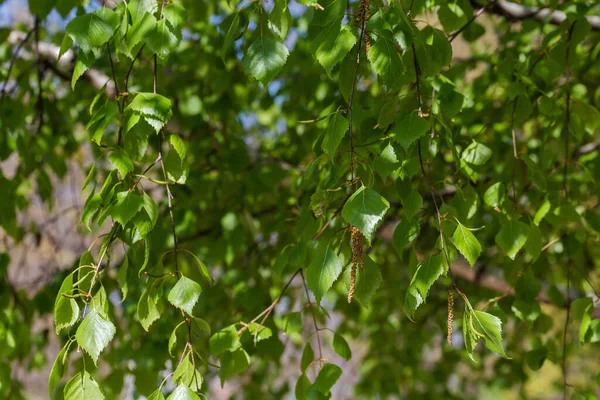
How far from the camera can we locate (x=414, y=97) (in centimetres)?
102

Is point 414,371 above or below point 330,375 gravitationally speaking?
below

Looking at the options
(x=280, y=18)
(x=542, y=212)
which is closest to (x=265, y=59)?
(x=280, y=18)

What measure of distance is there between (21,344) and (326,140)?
119cm

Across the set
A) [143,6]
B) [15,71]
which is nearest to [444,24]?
[143,6]

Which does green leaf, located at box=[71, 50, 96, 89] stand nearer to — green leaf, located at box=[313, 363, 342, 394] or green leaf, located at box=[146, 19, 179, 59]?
green leaf, located at box=[146, 19, 179, 59]

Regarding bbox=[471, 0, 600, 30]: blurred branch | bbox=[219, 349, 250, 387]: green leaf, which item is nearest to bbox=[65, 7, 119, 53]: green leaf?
bbox=[219, 349, 250, 387]: green leaf

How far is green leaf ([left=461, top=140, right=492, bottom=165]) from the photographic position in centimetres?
110

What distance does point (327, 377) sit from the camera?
38.4 inches

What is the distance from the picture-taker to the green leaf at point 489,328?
79 centimetres

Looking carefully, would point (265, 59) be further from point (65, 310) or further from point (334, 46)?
point (65, 310)

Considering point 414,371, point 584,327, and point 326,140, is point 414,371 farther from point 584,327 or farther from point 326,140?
point 326,140

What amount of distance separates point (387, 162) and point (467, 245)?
138mm

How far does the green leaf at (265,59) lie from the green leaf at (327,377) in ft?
1.33

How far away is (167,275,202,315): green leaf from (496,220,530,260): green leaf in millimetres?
453
